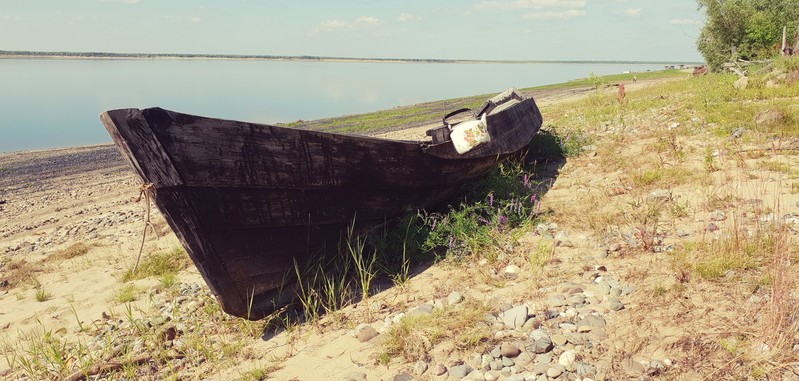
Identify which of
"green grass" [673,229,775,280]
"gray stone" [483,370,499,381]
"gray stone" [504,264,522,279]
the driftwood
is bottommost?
the driftwood

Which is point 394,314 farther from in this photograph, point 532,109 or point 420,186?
point 532,109

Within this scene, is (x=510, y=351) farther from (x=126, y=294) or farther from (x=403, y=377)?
(x=126, y=294)

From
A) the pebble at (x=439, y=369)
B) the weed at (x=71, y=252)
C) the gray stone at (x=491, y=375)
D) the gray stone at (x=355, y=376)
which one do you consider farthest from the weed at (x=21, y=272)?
the gray stone at (x=491, y=375)

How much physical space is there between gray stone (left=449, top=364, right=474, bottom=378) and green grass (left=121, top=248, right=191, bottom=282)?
4397 millimetres

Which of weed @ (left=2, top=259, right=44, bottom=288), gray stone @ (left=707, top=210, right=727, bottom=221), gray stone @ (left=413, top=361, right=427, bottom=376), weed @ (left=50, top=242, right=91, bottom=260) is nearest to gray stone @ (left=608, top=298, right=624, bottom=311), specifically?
gray stone @ (left=413, top=361, right=427, bottom=376)

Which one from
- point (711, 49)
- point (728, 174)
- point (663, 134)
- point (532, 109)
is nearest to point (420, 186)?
point (728, 174)

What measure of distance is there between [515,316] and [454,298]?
685 millimetres

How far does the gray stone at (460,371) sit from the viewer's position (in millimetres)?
3170

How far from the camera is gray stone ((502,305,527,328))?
3648 millimetres

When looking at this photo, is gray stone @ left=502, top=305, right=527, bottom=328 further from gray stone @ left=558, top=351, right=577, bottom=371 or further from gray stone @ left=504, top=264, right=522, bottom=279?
gray stone @ left=504, top=264, right=522, bottom=279

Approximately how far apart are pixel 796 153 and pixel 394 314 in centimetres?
692

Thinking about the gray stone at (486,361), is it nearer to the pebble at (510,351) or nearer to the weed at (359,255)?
the pebble at (510,351)

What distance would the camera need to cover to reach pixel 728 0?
82.1 ft

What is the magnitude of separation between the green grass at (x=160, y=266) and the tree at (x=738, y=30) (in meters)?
27.4
